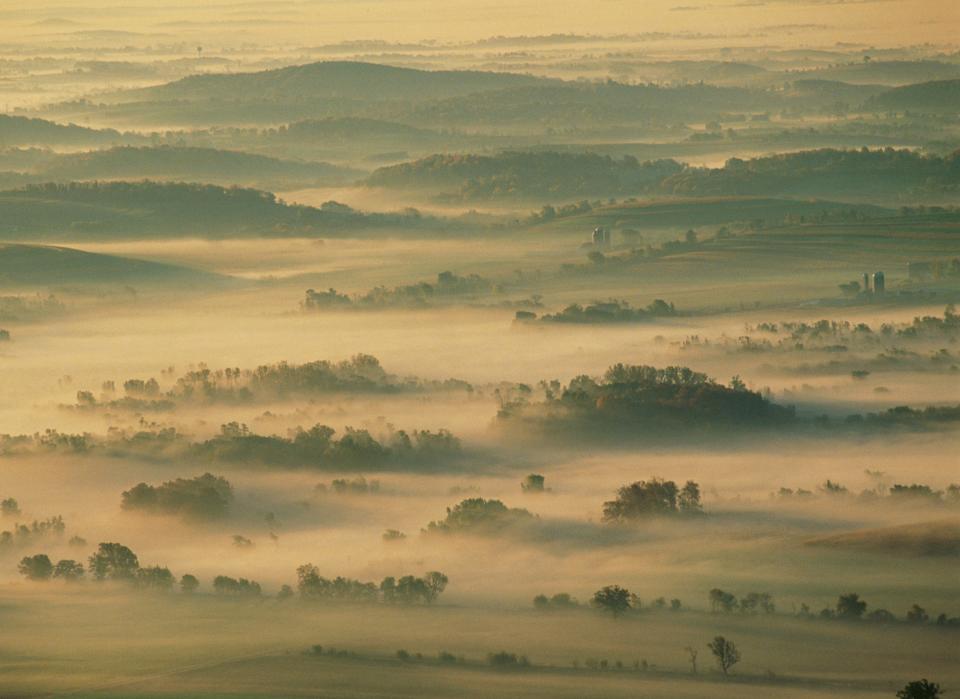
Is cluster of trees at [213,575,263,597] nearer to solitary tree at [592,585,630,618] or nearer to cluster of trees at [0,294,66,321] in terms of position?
solitary tree at [592,585,630,618]

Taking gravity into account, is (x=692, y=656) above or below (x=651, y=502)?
below

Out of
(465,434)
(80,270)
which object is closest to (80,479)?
(465,434)

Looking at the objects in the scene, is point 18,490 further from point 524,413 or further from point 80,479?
point 524,413

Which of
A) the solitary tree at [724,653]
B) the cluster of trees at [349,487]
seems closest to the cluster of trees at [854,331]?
the cluster of trees at [349,487]

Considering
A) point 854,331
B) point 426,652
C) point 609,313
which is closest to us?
point 426,652

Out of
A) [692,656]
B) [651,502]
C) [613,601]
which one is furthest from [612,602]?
[651,502]

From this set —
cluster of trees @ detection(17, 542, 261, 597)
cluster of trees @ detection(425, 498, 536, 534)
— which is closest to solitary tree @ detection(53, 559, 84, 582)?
cluster of trees @ detection(17, 542, 261, 597)

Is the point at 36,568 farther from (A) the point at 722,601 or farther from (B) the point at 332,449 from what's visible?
(B) the point at 332,449

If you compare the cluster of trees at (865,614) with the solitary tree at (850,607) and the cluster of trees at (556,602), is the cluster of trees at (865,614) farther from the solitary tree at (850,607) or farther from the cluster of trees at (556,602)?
the cluster of trees at (556,602)
